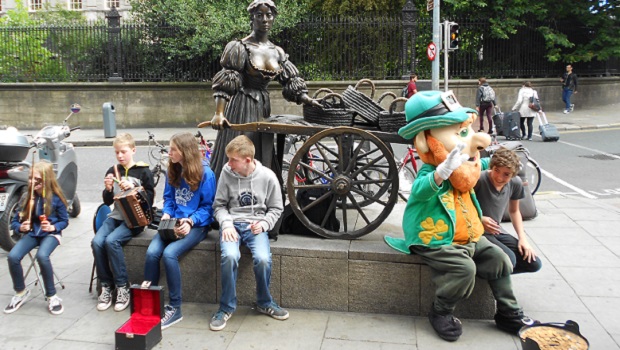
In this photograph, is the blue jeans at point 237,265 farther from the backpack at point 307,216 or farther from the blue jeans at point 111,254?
the blue jeans at point 111,254

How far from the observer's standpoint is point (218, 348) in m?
4.16

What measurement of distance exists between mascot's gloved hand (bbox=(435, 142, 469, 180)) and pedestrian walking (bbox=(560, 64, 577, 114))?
799 inches

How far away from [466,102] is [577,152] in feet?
24.1

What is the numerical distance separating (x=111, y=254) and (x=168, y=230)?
0.57 m

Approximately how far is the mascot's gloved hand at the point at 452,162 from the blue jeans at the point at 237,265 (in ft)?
4.81

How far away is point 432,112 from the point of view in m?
4.29

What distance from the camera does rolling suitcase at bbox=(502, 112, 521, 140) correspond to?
16406 mm

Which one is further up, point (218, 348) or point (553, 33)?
point (553, 33)

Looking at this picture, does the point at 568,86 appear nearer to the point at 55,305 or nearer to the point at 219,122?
the point at 219,122

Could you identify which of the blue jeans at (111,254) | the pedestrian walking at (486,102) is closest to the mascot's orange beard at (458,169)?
the blue jeans at (111,254)

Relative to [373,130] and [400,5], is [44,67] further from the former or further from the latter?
[373,130]

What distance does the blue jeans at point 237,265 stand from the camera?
14.6ft

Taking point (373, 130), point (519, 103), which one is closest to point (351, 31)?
point (519, 103)

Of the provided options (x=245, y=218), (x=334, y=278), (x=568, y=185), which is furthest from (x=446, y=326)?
(x=568, y=185)
